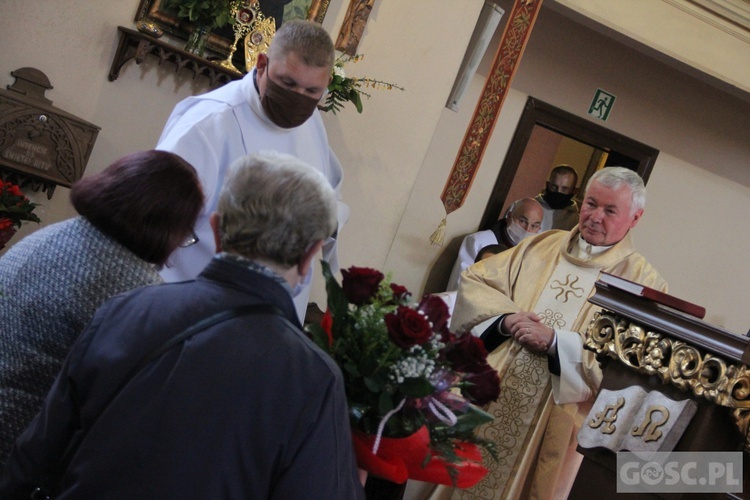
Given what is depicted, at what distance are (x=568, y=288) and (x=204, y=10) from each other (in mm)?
2404

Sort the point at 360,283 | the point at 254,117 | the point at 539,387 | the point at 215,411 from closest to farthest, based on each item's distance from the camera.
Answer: the point at 215,411 → the point at 360,283 → the point at 254,117 → the point at 539,387

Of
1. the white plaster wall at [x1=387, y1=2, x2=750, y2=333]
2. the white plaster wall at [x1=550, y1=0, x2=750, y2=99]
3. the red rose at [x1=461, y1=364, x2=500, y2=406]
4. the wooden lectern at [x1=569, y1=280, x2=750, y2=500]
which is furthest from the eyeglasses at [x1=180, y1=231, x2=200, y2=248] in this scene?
the white plaster wall at [x1=550, y1=0, x2=750, y2=99]

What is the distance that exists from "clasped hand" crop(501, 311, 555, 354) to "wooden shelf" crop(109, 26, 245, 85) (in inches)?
83.9

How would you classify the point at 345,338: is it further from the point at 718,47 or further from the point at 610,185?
the point at 718,47

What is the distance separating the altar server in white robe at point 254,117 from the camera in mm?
2879

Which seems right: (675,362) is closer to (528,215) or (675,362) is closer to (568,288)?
(568,288)

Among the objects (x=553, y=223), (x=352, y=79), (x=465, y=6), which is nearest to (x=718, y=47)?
(x=553, y=223)

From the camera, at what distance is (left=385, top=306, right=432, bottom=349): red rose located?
165 cm

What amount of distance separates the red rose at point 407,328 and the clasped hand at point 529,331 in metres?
2.30

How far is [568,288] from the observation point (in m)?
4.24

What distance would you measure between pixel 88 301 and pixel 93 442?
51cm

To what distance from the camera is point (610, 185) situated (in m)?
4.10

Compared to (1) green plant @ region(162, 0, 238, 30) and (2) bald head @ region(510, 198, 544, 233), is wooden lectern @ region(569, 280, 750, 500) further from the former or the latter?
(2) bald head @ region(510, 198, 544, 233)

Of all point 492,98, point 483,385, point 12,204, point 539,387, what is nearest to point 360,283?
point 483,385
